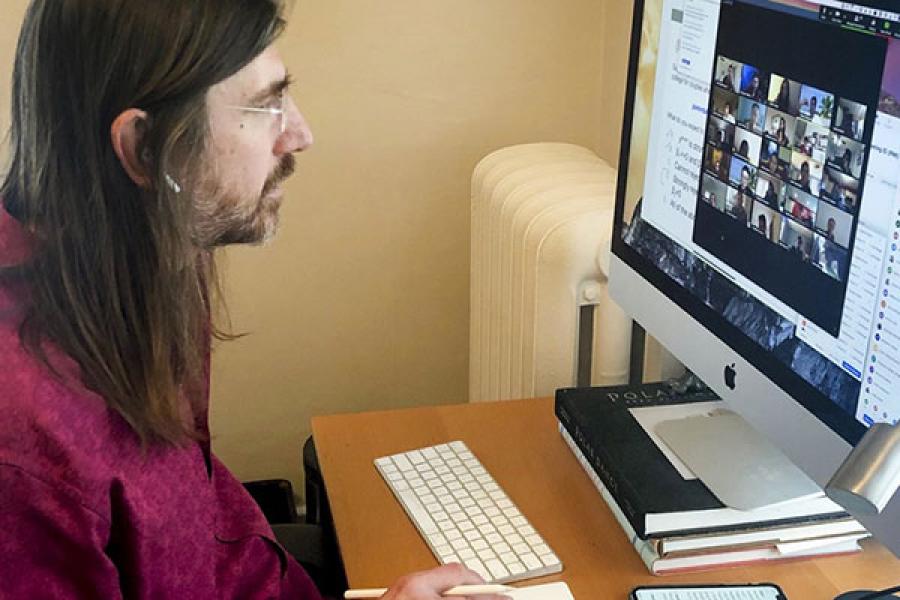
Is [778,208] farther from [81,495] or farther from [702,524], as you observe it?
[81,495]

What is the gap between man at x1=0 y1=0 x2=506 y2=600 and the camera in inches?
36.0

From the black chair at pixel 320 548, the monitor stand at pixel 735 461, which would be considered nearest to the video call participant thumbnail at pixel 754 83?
the monitor stand at pixel 735 461

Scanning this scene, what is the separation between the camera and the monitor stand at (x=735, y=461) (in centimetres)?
112

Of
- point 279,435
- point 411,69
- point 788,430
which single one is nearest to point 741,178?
point 788,430

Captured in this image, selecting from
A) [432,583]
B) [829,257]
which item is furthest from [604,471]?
[829,257]

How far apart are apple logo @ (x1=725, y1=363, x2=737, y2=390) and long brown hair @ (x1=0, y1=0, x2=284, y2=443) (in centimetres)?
52

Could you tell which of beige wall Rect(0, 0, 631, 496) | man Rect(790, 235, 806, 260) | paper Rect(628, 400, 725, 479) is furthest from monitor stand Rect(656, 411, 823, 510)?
beige wall Rect(0, 0, 631, 496)

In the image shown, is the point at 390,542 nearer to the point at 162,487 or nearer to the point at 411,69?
the point at 162,487

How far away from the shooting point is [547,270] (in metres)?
1.53

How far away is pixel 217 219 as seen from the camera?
107cm

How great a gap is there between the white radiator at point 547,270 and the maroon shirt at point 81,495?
59 centimetres

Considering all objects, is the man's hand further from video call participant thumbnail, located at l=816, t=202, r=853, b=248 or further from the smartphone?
video call participant thumbnail, located at l=816, t=202, r=853, b=248

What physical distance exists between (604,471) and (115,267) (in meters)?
0.54

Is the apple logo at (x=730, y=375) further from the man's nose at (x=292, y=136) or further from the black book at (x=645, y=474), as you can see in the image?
the man's nose at (x=292, y=136)
